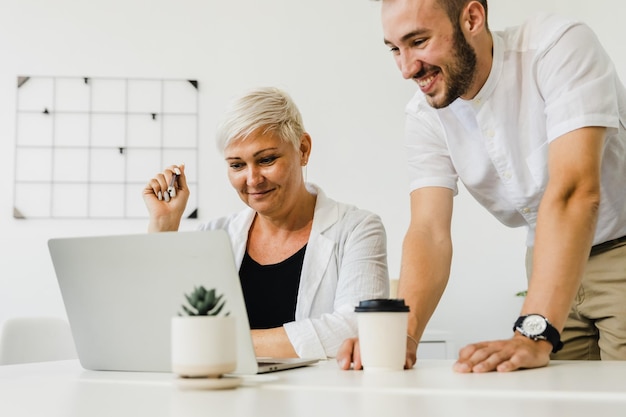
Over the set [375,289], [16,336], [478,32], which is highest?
[478,32]

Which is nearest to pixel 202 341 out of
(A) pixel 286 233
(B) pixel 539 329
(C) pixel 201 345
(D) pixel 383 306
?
(C) pixel 201 345

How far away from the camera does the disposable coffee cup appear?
3.46ft

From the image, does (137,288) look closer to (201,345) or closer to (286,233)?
(201,345)

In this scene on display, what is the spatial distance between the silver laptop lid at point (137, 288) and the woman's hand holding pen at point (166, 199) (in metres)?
0.84

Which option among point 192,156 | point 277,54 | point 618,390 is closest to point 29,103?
point 192,156

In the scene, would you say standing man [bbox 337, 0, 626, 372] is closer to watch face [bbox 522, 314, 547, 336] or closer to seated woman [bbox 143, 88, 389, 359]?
watch face [bbox 522, 314, 547, 336]

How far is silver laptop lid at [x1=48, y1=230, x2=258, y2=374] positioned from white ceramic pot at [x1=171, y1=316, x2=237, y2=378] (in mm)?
107

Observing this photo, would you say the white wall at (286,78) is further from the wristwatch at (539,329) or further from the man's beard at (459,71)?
the wristwatch at (539,329)

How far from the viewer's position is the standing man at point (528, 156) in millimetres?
1222

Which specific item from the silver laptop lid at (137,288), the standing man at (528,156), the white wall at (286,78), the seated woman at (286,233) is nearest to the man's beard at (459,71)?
the standing man at (528,156)

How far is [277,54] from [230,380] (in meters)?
2.97

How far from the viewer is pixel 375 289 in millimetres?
1751

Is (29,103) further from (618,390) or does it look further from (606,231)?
(618,390)

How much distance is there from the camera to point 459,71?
147cm
